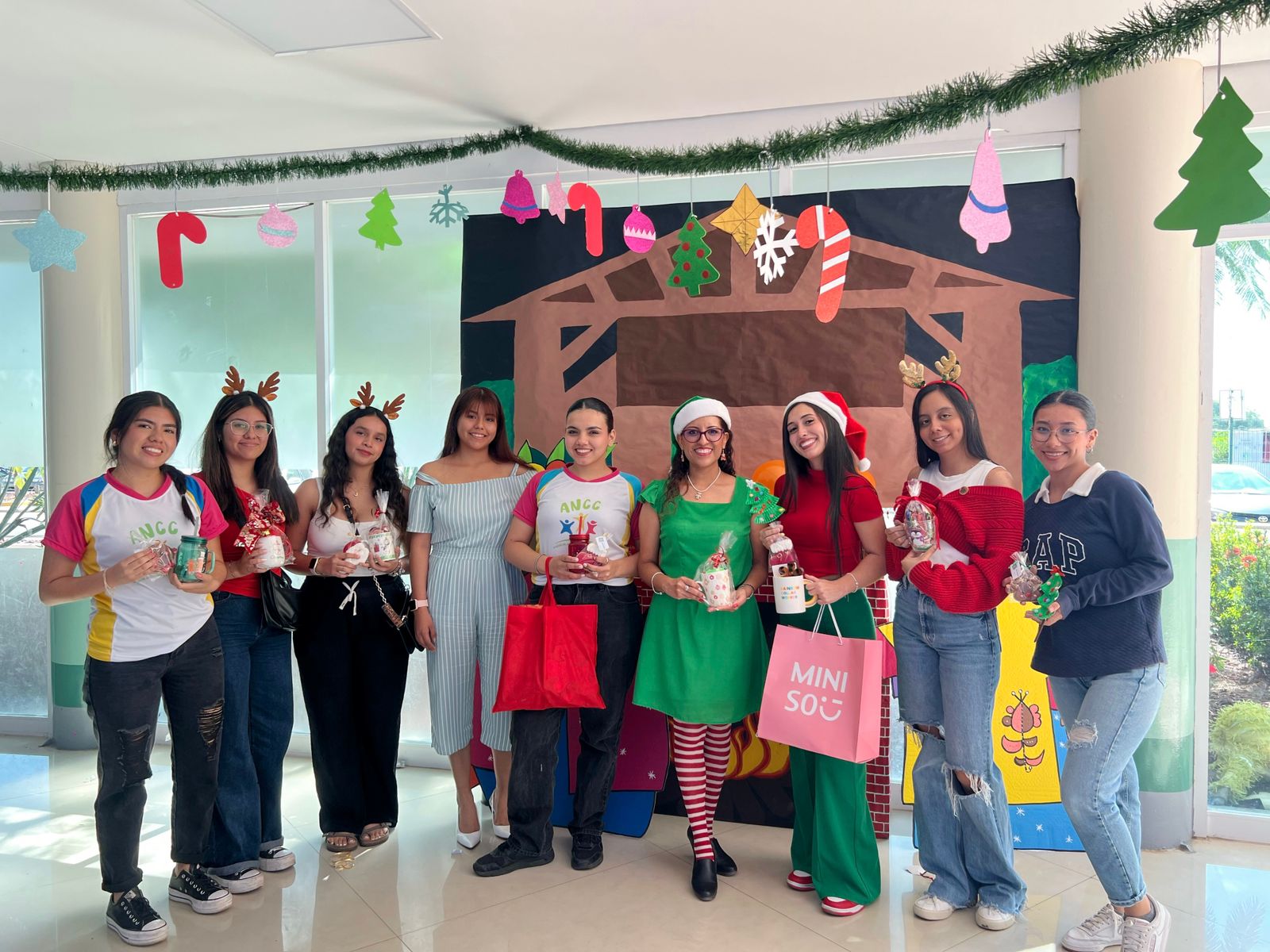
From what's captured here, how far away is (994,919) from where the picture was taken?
2617 millimetres

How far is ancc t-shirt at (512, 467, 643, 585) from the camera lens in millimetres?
2955

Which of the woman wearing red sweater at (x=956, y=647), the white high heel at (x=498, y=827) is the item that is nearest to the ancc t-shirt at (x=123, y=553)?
the white high heel at (x=498, y=827)

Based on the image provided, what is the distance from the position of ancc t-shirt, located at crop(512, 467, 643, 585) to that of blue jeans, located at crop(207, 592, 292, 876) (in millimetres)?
915

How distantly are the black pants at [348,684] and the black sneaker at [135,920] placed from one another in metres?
0.64

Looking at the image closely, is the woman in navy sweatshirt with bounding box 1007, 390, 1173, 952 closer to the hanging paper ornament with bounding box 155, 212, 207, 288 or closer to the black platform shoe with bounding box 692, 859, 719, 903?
the black platform shoe with bounding box 692, 859, 719, 903

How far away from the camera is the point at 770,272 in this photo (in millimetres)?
3482

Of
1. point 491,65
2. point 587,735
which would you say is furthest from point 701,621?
point 491,65

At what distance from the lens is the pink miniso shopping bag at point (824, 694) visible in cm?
255

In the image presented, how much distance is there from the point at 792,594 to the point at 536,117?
230 cm

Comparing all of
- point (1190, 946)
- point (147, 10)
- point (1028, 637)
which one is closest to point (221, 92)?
point (147, 10)

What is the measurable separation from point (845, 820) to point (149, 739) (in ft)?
6.70

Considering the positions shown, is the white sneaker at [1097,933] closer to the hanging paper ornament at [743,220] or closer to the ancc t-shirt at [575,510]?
the ancc t-shirt at [575,510]

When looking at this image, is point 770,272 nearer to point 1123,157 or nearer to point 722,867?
point 1123,157

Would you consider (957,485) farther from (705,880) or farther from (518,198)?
(518,198)
